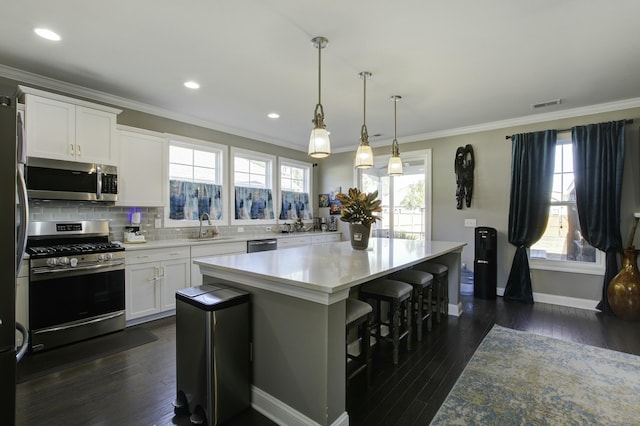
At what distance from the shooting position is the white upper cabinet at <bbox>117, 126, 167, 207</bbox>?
356 centimetres

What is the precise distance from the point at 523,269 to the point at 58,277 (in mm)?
5429

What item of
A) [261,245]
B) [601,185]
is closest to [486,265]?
[601,185]

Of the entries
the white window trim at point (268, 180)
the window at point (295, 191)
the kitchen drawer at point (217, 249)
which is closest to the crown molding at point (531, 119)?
the window at point (295, 191)

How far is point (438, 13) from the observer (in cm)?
210

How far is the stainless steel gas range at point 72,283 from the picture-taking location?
272 centimetres

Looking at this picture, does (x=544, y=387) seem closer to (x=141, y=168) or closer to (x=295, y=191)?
(x=141, y=168)

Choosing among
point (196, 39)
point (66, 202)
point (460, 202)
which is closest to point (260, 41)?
point (196, 39)

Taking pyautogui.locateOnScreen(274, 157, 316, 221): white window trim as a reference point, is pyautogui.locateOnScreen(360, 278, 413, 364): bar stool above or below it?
below

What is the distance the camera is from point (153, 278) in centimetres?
348

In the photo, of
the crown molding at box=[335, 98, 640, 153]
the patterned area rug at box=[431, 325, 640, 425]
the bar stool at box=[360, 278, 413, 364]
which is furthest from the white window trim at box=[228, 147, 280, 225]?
the patterned area rug at box=[431, 325, 640, 425]

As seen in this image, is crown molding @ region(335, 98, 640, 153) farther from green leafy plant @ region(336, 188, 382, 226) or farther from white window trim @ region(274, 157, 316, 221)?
green leafy plant @ region(336, 188, 382, 226)

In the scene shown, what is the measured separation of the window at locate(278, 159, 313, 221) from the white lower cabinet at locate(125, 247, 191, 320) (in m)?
2.26

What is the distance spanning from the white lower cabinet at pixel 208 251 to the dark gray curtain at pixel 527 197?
12.7 ft

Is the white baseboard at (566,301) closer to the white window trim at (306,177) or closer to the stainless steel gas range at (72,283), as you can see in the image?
the white window trim at (306,177)
